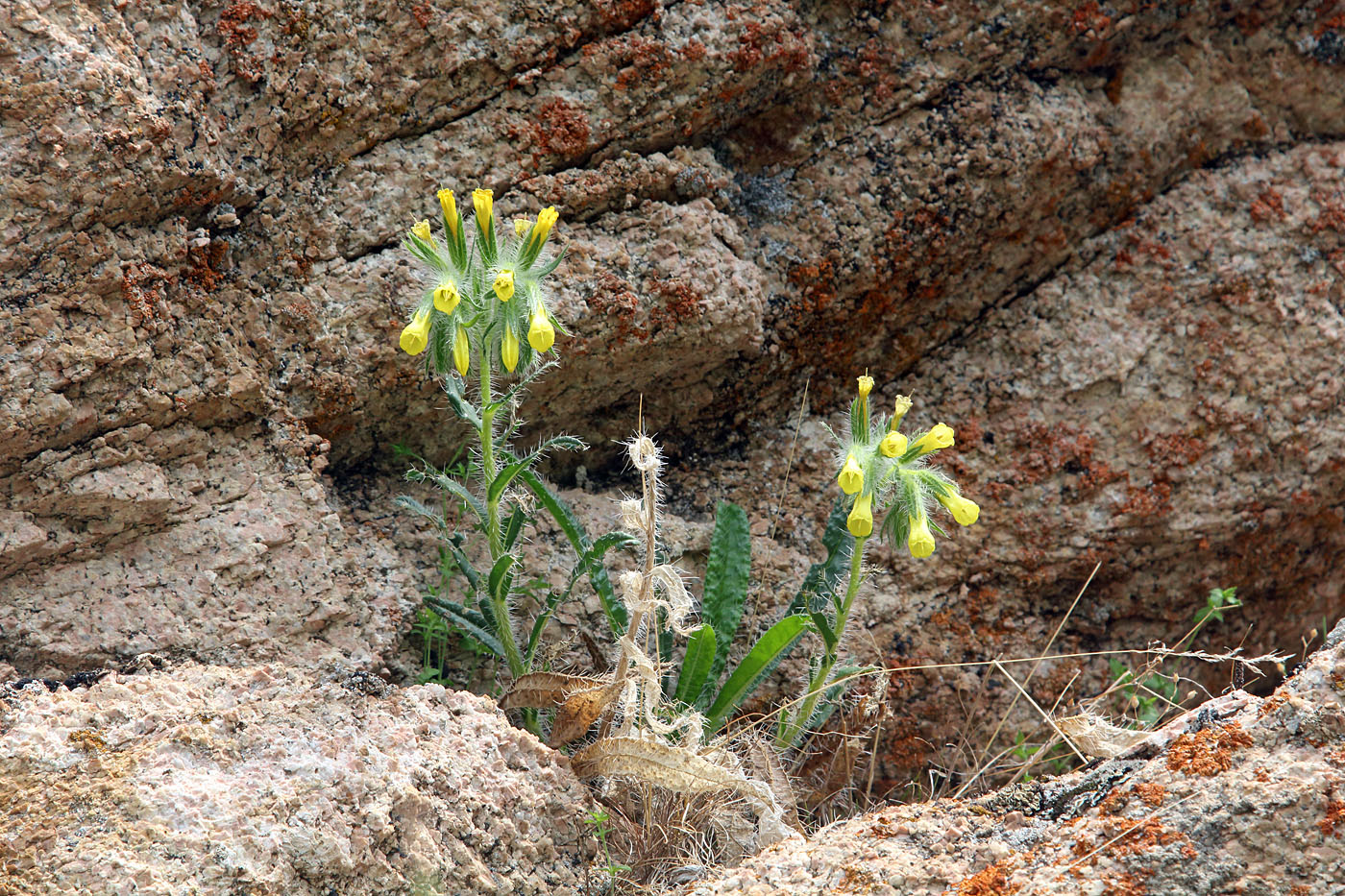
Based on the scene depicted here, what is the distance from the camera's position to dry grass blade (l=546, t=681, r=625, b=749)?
2568mm

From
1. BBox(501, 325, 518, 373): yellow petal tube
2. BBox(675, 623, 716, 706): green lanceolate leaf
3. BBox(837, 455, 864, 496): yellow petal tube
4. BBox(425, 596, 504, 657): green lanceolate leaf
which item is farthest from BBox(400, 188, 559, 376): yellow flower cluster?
BBox(675, 623, 716, 706): green lanceolate leaf

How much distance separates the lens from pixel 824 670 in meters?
2.81

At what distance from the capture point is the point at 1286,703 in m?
1.84

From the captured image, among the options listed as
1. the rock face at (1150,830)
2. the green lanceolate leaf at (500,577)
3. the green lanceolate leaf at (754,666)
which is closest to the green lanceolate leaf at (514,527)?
the green lanceolate leaf at (500,577)

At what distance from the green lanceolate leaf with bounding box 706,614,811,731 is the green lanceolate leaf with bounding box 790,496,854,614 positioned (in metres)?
0.15

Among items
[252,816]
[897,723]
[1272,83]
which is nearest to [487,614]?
[252,816]

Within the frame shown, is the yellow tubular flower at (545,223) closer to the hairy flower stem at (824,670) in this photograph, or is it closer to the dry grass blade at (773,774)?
the hairy flower stem at (824,670)

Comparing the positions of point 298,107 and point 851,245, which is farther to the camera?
point 851,245

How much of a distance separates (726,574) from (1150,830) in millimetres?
1491

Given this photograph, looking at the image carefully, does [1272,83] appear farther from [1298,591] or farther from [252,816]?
[252,816]

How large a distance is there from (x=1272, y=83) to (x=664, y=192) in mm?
2243

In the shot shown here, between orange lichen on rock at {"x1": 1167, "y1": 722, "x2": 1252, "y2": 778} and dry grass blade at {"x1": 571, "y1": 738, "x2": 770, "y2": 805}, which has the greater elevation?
orange lichen on rock at {"x1": 1167, "y1": 722, "x2": 1252, "y2": 778}

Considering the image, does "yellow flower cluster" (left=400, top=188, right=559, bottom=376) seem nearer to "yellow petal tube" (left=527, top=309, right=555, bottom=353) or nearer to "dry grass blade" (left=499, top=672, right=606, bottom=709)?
"yellow petal tube" (left=527, top=309, right=555, bottom=353)

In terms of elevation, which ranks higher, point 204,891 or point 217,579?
point 217,579
